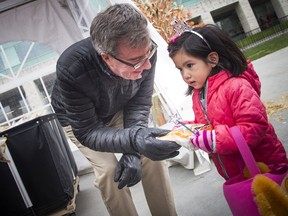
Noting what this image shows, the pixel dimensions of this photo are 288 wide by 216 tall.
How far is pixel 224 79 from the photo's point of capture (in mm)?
1223

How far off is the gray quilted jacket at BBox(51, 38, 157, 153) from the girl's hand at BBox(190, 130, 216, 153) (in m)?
0.34

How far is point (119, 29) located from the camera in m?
1.11

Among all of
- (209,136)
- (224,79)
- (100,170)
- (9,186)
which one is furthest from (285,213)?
(9,186)

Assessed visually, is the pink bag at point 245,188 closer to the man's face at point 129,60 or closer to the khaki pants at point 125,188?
the man's face at point 129,60

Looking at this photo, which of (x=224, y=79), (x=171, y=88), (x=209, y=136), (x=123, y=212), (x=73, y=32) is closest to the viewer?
(x=209, y=136)

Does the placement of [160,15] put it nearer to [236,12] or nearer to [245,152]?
[245,152]

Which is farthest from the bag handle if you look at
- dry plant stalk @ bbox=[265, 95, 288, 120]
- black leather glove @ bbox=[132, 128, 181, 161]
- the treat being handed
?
dry plant stalk @ bbox=[265, 95, 288, 120]

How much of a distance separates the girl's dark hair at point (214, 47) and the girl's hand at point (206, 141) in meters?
0.36

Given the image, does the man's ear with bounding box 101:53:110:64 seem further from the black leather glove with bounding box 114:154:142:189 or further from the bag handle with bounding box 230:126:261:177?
the bag handle with bounding box 230:126:261:177

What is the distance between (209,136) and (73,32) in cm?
412

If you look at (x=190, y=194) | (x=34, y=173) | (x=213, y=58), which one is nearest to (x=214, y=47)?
(x=213, y=58)

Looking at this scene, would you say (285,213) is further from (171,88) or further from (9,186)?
(9,186)

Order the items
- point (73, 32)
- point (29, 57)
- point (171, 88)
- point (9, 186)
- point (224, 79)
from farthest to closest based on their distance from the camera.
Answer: point (29, 57) < point (73, 32) < point (171, 88) < point (9, 186) < point (224, 79)

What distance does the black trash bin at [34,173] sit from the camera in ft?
7.18
